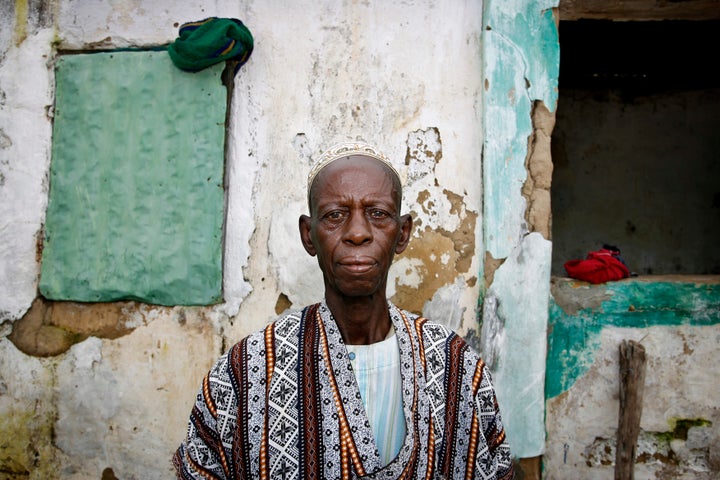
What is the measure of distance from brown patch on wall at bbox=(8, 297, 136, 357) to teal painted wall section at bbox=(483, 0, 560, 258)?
1.93m

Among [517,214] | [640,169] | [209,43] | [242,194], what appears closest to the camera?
[209,43]

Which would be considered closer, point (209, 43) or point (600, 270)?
point (209, 43)

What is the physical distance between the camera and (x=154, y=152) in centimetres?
259

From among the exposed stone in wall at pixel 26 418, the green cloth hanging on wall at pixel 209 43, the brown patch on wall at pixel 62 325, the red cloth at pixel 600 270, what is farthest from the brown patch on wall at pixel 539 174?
the exposed stone in wall at pixel 26 418

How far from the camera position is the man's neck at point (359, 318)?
1467mm

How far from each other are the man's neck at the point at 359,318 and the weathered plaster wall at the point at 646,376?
Answer: 1.52 m

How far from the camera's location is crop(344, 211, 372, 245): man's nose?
1377mm


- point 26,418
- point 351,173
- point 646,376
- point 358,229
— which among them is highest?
point 351,173

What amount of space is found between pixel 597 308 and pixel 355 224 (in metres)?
1.85

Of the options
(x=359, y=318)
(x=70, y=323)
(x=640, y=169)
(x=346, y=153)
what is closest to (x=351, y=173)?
(x=346, y=153)

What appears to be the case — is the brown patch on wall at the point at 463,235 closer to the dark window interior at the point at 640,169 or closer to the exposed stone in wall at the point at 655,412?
the exposed stone in wall at the point at 655,412

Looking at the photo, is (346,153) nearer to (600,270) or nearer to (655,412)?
(600,270)

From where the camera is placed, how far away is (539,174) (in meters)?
2.51

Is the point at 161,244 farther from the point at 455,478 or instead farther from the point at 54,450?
the point at 455,478
